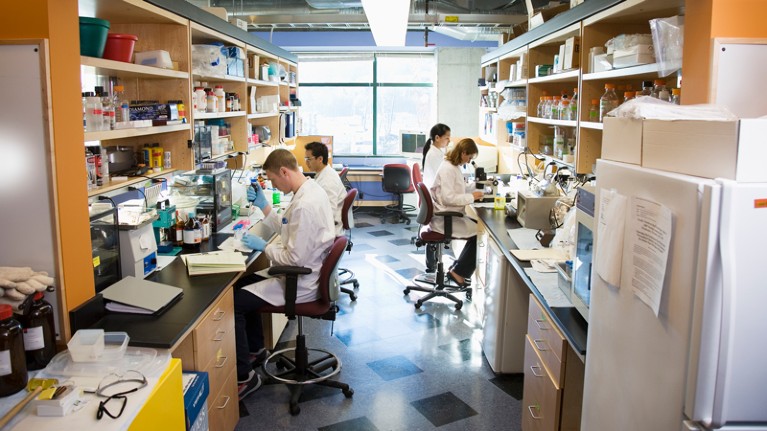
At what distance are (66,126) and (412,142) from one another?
6.93 meters

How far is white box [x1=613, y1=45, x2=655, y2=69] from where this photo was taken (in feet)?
10.1

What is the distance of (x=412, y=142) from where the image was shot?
8984mm

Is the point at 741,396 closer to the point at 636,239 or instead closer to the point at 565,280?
the point at 636,239

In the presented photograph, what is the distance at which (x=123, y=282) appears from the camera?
2.81m

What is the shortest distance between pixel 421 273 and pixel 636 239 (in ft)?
15.4

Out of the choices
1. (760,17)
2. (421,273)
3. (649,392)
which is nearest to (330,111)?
(421,273)

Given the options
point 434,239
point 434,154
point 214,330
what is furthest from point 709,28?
point 434,154

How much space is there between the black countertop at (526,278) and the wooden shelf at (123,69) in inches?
86.2

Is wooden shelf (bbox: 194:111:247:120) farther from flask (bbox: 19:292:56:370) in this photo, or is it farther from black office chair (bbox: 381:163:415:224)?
black office chair (bbox: 381:163:415:224)

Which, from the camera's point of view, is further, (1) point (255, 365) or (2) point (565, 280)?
(1) point (255, 365)

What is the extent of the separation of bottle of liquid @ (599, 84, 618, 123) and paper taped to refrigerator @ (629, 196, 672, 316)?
2.04 m

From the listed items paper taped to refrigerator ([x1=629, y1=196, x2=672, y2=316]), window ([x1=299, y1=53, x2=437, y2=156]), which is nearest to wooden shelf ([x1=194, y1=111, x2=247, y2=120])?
paper taped to refrigerator ([x1=629, y1=196, x2=672, y2=316])

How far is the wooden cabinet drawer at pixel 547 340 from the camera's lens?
252 cm

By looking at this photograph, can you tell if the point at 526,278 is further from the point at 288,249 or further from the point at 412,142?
the point at 412,142
